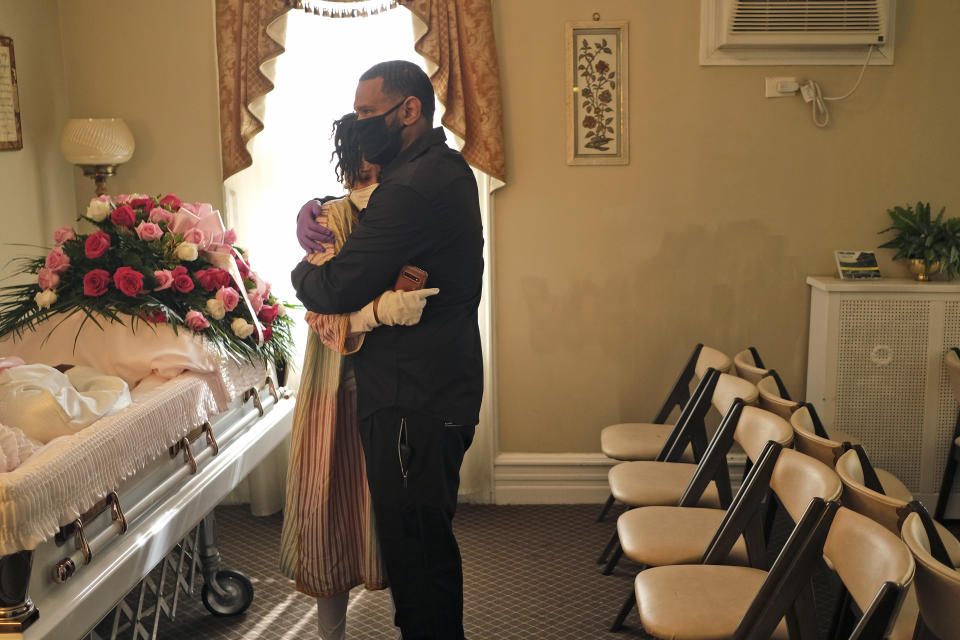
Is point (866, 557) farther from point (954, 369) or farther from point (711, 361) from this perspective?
point (954, 369)

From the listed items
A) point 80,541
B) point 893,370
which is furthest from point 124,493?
point 893,370

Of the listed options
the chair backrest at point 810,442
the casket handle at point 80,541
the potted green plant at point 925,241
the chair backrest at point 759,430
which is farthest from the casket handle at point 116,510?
the potted green plant at point 925,241

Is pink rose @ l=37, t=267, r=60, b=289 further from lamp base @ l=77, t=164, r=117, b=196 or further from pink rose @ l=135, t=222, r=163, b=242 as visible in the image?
lamp base @ l=77, t=164, r=117, b=196

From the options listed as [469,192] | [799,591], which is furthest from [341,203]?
[799,591]

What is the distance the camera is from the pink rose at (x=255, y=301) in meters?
3.18

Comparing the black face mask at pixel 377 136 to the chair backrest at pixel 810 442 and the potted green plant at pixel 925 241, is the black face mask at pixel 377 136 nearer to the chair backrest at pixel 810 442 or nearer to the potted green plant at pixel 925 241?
the chair backrest at pixel 810 442

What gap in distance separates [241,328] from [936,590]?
7.12 feet

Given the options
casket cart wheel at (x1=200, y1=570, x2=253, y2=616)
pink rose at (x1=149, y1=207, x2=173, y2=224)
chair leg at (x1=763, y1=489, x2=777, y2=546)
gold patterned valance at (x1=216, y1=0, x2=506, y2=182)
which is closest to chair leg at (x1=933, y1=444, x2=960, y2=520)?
chair leg at (x1=763, y1=489, x2=777, y2=546)

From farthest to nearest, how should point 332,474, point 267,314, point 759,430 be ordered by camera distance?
point 267,314
point 759,430
point 332,474

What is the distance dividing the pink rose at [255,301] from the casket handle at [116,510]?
3.56 feet

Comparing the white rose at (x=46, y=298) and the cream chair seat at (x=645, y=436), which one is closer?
the white rose at (x=46, y=298)

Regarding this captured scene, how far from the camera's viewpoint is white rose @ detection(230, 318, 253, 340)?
303 cm

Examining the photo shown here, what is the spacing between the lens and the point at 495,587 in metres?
3.46

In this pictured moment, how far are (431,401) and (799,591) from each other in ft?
3.17
